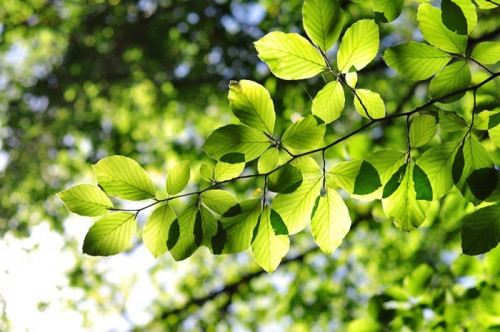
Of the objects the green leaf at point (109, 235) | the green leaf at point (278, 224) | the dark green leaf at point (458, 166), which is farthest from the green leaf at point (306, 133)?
the green leaf at point (109, 235)

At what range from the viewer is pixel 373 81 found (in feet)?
16.3

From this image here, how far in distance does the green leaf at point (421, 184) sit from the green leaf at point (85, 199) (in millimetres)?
576

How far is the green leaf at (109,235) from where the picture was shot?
29.5 inches

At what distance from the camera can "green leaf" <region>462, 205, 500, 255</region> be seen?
68cm

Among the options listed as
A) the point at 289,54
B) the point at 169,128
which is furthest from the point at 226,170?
the point at 169,128

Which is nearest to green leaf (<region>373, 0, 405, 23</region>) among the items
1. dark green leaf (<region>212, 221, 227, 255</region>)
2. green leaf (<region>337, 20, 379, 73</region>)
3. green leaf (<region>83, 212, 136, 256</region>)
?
green leaf (<region>337, 20, 379, 73</region>)

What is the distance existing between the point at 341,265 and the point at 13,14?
21.3ft

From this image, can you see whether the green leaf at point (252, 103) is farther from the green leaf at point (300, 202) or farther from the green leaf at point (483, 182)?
the green leaf at point (483, 182)

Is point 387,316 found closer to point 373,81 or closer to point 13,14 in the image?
point 373,81

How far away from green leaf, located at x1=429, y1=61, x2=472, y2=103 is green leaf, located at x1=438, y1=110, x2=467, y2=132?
25mm

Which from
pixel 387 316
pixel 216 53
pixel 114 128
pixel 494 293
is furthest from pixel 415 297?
pixel 114 128

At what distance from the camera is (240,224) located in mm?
758

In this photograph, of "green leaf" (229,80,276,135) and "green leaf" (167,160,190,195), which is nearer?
"green leaf" (229,80,276,135)

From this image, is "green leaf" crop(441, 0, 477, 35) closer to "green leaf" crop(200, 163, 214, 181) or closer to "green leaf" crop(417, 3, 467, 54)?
"green leaf" crop(417, 3, 467, 54)
